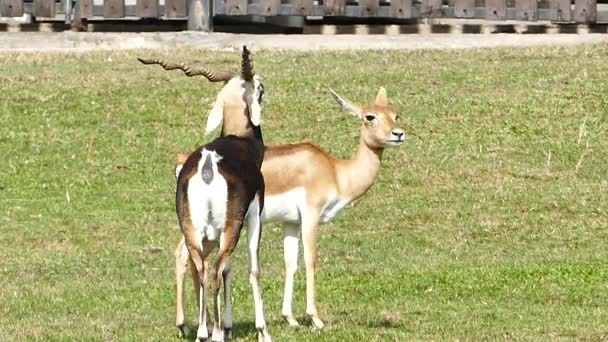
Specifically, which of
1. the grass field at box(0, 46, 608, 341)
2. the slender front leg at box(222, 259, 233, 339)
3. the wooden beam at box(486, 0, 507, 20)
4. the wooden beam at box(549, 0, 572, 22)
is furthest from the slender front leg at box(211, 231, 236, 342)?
the wooden beam at box(549, 0, 572, 22)

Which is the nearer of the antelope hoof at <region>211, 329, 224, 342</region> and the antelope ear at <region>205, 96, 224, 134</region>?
the antelope hoof at <region>211, 329, 224, 342</region>

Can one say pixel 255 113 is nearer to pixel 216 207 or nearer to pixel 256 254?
pixel 256 254

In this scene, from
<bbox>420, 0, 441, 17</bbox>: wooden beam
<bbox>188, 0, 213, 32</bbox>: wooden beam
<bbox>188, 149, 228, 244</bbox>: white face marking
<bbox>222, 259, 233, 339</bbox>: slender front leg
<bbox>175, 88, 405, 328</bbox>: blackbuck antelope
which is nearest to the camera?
<bbox>188, 149, 228, 244</bbox>: white face marking

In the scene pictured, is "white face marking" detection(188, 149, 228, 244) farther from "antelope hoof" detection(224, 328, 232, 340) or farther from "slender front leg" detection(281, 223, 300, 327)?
"slender front leg" detection(281, 223, 300, 327)

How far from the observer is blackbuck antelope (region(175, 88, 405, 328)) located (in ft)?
39.7

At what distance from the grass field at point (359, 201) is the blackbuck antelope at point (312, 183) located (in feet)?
1.56

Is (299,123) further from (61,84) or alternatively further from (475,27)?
(475,27)

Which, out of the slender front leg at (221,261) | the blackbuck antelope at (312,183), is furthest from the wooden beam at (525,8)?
the slender front leg at (221,261)

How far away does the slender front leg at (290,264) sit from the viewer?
11.9 metres

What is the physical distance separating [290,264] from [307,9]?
40.0ft

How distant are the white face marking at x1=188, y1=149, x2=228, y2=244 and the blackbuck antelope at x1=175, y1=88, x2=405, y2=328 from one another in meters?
1.59

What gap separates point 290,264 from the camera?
12258 millimetres

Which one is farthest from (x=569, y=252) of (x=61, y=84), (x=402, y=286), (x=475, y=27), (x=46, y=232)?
(x=475, y=27)

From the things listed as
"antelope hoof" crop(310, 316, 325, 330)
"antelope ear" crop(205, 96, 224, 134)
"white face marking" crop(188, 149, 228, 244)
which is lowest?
"antelope hoof" crop(310, 316, 325, 330)
